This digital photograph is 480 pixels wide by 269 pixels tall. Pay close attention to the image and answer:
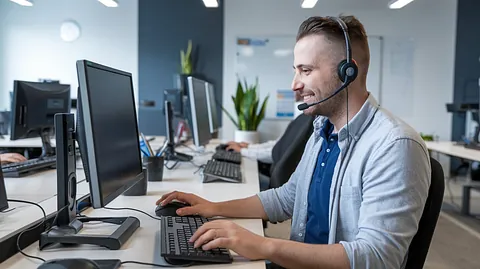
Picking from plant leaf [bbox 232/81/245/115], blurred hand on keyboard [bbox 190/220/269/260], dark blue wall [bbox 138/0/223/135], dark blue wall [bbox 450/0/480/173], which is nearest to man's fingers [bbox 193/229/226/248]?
blurred hand on keyboard [bbox 190/220/269/260]

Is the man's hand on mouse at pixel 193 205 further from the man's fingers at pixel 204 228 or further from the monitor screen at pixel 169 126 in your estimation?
the monitor screen at pixel 169 126

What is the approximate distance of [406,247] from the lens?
3.29 ft

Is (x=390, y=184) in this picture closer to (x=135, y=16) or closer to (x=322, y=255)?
(x=322, y=255)

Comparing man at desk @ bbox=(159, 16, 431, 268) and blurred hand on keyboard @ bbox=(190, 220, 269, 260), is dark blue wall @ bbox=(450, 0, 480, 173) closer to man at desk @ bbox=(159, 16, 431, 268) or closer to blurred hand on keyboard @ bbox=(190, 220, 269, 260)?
man at desk @ bbox=(159, 16, 431, 268)

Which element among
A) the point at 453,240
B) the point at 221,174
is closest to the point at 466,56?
the point at 453,240

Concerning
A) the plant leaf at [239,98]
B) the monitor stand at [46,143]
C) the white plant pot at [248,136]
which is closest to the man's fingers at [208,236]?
the monitor stand at [46,143]

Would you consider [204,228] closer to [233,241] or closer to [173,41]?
[233,241]

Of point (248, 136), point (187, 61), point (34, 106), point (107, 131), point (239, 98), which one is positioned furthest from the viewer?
point (187, 61)

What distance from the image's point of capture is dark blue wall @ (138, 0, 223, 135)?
595 centimetres

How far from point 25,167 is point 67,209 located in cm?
107

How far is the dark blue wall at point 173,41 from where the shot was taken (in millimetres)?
5945

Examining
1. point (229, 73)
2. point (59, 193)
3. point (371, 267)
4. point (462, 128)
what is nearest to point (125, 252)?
point (59, 193)

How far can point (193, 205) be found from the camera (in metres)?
1.42

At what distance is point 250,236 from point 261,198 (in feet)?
1.54
